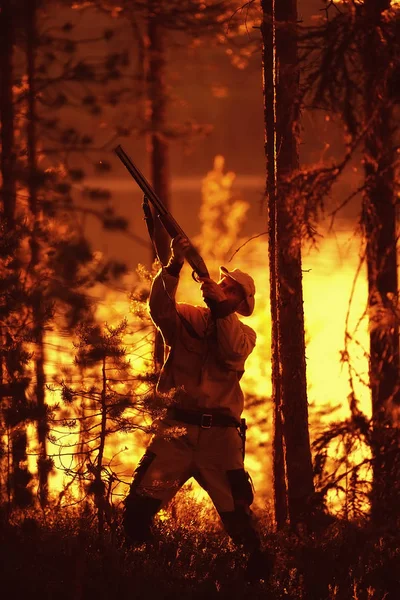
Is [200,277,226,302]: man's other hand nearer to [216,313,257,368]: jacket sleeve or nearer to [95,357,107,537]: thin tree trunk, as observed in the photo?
[216,313,257,368]: jacket sleeve

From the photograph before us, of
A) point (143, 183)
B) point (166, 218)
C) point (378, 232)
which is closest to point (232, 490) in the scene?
point (166, 218)

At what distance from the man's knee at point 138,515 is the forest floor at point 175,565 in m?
0.11

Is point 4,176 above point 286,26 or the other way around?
above

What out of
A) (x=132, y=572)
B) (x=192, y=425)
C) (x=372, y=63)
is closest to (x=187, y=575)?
(x=132, y=572)

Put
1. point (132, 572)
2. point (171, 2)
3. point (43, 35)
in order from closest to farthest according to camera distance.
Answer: point (132, 572) < point (43, 35) < point (171, 2)

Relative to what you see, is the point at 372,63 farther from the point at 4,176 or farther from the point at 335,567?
the point at 4,176

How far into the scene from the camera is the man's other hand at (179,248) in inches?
324

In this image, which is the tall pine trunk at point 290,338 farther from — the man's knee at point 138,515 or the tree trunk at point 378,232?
the tree trunk at point 378,232

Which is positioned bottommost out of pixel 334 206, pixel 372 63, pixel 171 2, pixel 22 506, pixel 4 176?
pixel 22 506

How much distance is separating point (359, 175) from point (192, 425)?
9.56 feet

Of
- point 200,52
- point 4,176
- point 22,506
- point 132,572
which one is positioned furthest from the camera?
point 200,52

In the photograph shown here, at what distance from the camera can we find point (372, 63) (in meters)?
6.24

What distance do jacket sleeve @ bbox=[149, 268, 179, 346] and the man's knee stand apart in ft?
4.09

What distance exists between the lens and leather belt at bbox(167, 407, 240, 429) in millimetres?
8367
